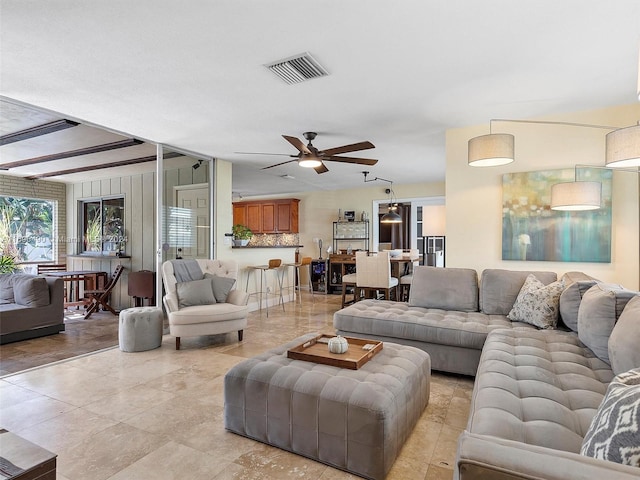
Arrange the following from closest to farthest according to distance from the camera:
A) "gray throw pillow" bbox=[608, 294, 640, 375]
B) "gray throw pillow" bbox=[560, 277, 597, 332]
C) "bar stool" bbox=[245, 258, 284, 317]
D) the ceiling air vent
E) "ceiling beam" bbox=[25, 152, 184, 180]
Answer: "gray throw pillow" bbox=[608, 294, 640, 375] < the ceiling air vent < "gray throw pillow" bbox=[560, 277, 597, 332] < "ceiling beam" bbox=[25, 152, 184, 180] < "bar stool" bbox=[245, 258, 284, 317]

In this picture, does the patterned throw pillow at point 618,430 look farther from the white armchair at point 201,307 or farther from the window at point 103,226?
the window at point 103,226

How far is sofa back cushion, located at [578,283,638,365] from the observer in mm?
2061

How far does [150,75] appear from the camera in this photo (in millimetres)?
2695

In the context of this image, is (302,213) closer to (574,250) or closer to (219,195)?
(219,195)

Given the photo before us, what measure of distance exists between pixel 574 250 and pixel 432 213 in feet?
5.29

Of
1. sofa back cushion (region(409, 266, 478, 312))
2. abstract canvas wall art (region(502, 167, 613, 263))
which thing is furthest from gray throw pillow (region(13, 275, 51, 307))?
abstract canvas wall art (region(502, 167, 613, 263))

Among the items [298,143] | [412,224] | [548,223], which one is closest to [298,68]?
[298,143]

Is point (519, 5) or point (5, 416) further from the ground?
point (519, 5)

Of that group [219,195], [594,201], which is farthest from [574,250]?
[219,195]

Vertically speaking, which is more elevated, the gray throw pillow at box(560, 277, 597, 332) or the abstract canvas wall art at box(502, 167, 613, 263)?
the abstract canvas wall art at box(502, 167, 613, 263)

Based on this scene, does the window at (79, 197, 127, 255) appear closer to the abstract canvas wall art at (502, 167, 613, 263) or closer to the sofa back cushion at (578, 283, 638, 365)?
the abstract canvas wall art at (502, 167, 613, 263)

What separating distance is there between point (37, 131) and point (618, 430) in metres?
5.41

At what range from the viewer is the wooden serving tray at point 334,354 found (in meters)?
2.09

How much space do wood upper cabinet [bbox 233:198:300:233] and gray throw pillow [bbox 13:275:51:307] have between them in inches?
209
